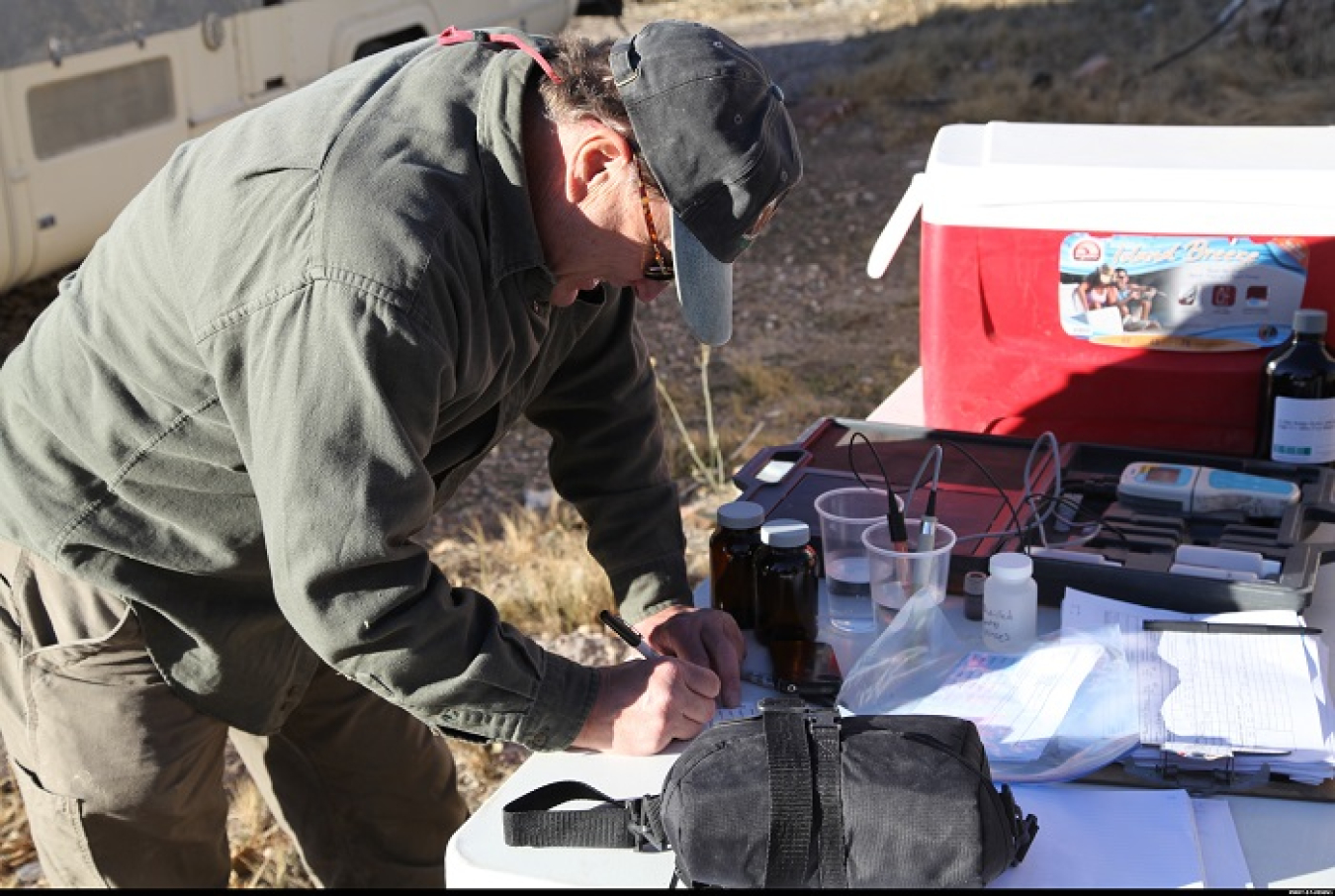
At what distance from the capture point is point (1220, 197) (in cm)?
252

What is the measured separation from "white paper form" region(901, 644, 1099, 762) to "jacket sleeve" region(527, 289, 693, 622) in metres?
0.49

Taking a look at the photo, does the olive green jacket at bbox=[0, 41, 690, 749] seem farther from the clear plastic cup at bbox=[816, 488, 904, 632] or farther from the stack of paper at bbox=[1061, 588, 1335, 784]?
the stack of paper at bbox=[1061, 588, 1335, 784]

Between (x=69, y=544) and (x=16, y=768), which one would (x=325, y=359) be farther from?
(x=16, y=768)

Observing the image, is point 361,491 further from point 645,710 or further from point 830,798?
point 830,798

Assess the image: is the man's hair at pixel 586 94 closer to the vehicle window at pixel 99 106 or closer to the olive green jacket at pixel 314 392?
the olive green jacket at pixel 314 392

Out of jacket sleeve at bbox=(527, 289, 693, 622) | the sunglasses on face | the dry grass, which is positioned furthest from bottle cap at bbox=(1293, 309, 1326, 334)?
the dry grass

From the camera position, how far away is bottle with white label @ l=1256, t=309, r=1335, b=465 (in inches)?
96.7

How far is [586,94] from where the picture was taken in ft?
5.96

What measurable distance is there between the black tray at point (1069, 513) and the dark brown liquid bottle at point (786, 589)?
0.18 m

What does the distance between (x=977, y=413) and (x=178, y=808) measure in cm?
146

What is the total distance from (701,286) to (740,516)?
39cm

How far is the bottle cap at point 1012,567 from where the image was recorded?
2.04 metres

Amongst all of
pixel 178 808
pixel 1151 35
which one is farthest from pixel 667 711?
pixel 1151 35

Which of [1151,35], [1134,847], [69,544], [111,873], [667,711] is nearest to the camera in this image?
[1134,847]
